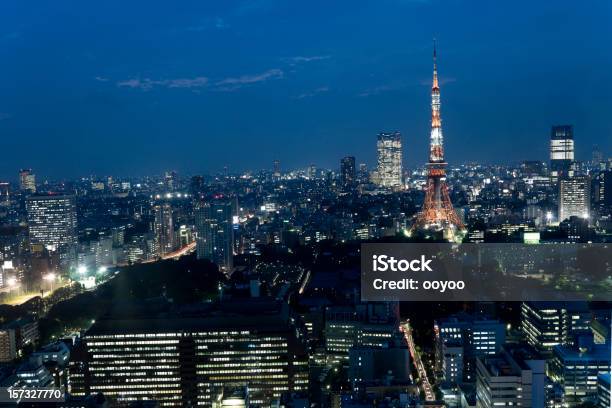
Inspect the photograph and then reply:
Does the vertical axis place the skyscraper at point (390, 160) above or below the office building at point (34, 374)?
above

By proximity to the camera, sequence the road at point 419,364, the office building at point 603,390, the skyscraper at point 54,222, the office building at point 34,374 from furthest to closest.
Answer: the skyscraper at point 54,222
the road at point 419,364
the office building at point 34,374
the office building at point 603,390

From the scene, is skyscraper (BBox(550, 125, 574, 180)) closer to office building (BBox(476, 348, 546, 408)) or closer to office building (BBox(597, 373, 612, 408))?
office building (BBox(597, 373, 612, 408))

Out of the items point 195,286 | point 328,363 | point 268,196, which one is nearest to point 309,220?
point 268,196

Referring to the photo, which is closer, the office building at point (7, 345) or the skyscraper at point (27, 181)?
the skyscraper at point (27, 181)

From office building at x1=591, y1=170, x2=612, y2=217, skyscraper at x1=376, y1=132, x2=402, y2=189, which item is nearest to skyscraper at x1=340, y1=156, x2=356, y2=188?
skyscraper at x1=376, y1=132, x2=402, y2=189

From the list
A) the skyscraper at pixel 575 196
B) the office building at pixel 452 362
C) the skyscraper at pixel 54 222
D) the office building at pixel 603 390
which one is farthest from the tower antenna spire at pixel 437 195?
the skyscraper at pixel 54 222

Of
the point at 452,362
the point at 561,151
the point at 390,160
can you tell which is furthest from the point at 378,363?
the point at 390,160

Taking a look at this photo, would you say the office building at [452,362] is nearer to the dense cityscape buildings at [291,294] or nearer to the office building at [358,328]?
the dense cityscape buildings at [291,294]

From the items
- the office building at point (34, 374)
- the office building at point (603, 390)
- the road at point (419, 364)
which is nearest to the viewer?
the office building at point (603, 390)
